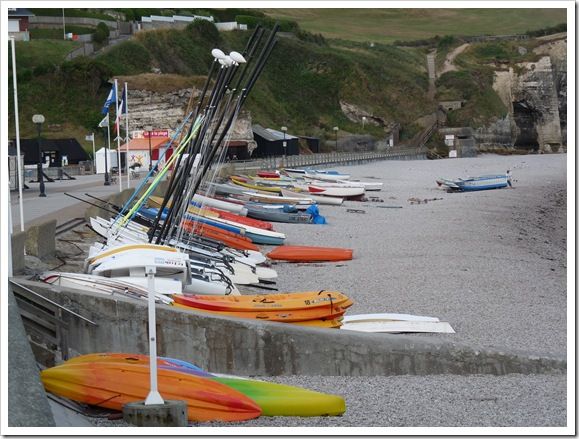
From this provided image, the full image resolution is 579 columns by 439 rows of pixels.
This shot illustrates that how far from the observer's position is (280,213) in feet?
95.3

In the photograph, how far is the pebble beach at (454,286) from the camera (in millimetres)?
10523

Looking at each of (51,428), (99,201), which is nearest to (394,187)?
(99,201)

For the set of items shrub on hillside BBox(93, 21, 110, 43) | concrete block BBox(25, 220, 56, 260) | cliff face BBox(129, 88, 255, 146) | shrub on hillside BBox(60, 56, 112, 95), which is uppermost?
shrub on hillside BBox(93, 21, 110, 43)

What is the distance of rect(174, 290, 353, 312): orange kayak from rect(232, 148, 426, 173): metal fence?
31.3 meters

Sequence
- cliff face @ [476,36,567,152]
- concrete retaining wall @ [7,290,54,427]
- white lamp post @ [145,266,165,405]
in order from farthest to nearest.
A: cliff face @ [476,36,567,152], white lamp post @ [145,266,165,405], concrete retaining wall @ [7,290,54,427]

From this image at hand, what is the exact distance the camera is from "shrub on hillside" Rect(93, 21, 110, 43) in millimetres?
77256

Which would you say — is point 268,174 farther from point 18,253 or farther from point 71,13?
point 71,13

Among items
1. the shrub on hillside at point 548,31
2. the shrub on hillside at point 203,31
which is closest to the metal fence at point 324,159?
the shrub on hillside at point 203,31

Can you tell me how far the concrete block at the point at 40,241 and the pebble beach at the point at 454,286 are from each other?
398cm

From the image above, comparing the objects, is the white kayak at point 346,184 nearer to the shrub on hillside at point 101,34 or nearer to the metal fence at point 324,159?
the metal fence at point 324,159

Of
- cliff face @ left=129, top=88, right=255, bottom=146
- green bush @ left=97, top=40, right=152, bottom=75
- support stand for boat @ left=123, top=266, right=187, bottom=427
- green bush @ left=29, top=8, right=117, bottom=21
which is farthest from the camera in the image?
green bush @ left=29, top=8, right=117, bottom=21

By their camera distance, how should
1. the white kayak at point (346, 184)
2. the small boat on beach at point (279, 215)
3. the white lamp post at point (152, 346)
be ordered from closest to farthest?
the white lamp post at point (152, 346)
the small boat on beach at point (279, 215)
the white kayak at point (346, 184)

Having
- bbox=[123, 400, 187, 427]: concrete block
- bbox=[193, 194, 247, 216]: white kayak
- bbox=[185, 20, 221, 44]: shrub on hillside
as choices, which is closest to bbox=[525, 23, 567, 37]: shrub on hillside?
bbox=[185, 20, 221, 44]: shrub on hillside

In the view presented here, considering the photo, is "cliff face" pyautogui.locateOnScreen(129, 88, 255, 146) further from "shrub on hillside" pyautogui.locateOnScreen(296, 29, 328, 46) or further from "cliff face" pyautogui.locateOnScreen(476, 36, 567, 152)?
"shrub on hillside" pyautogui.locateOnScreen(296, 29, 328, 46)
